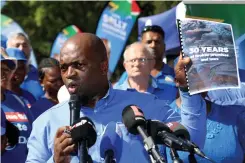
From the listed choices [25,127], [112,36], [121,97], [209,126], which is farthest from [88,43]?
[112,36]

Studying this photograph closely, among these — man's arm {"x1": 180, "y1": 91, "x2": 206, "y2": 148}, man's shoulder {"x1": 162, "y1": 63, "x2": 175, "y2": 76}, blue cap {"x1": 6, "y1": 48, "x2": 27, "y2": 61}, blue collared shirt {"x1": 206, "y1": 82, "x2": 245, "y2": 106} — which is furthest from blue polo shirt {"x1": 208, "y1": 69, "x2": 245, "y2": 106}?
blue cap {"x1": 6, "y1": 48, "x2": 27, "y2": 61}

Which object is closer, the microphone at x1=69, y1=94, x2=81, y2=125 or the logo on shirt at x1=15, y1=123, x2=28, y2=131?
the microphone at x1=69, y1=94, x2=81, y2=125

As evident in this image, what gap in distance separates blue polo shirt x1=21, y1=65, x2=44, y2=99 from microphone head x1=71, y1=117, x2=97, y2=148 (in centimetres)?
569

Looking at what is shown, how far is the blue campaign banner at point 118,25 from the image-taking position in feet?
39.2

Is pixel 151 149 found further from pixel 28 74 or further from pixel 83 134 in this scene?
pixel 28 74

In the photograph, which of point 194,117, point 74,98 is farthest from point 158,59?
point 74,98

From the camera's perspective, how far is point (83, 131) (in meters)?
3.38

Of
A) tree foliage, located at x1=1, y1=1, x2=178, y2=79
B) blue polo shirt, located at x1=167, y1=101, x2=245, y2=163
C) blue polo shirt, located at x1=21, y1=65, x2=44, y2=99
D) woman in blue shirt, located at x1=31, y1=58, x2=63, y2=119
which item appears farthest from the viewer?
tree foliage, located at x1=1, y1=1, x2=178, y2=79

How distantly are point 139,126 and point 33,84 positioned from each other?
5.86 metres

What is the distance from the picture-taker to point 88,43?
409 centimetres

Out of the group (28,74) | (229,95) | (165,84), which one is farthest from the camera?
(28,74)

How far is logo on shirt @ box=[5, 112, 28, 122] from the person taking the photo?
6.37 m

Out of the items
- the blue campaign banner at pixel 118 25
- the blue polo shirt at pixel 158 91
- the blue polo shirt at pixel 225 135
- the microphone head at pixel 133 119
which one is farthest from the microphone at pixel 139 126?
the blue campaign banner at pixel 118 25

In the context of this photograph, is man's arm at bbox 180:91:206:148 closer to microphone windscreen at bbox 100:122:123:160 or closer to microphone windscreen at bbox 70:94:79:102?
microphone windscreen at bbox 100:122:123:160
